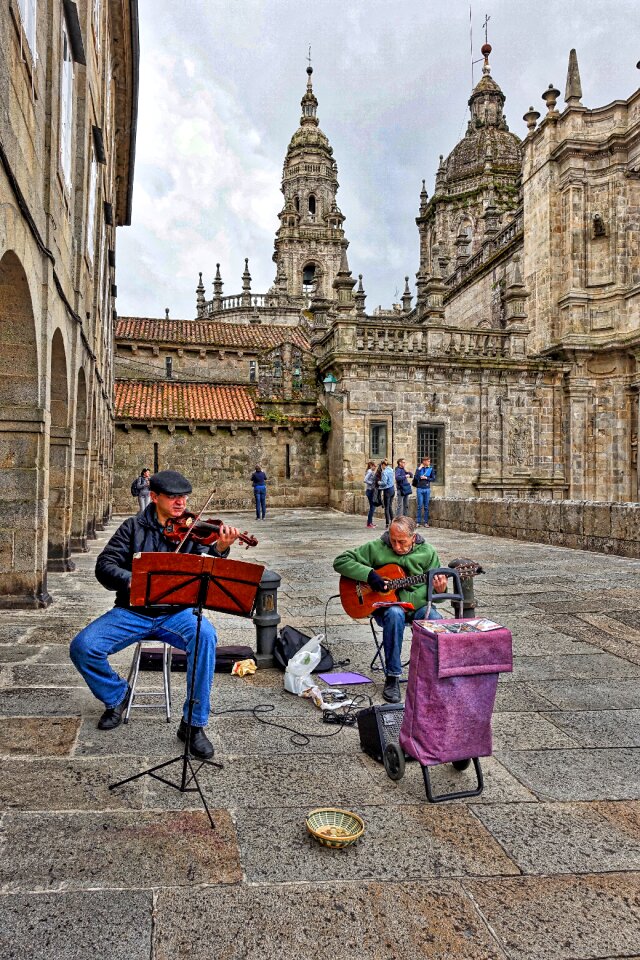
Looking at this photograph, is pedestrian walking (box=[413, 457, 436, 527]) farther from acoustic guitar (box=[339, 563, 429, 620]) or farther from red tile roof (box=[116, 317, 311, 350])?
acoustic guitar (box=[339, 563, 429, 620])

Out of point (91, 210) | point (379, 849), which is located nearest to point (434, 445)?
point (91, 210)

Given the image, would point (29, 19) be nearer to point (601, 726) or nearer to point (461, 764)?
point (461, 764)

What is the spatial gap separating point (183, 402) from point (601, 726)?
22.3 m

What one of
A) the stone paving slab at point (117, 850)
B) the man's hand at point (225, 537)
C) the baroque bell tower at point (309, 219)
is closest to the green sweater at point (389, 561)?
the man's hand at point (225, 537)

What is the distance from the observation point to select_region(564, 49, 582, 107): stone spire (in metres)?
24.1

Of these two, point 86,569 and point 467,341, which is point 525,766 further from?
point 467,341

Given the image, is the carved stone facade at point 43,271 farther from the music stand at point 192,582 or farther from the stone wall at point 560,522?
the stone wall at point 560,522

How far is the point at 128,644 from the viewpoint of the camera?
401 cm

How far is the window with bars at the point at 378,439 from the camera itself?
2247cm

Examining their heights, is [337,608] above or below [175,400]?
below

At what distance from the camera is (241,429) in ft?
78.7

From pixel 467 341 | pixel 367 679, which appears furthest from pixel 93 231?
pixel 467 341

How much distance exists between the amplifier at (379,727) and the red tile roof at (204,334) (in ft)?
82.9

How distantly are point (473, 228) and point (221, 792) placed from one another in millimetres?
40787
